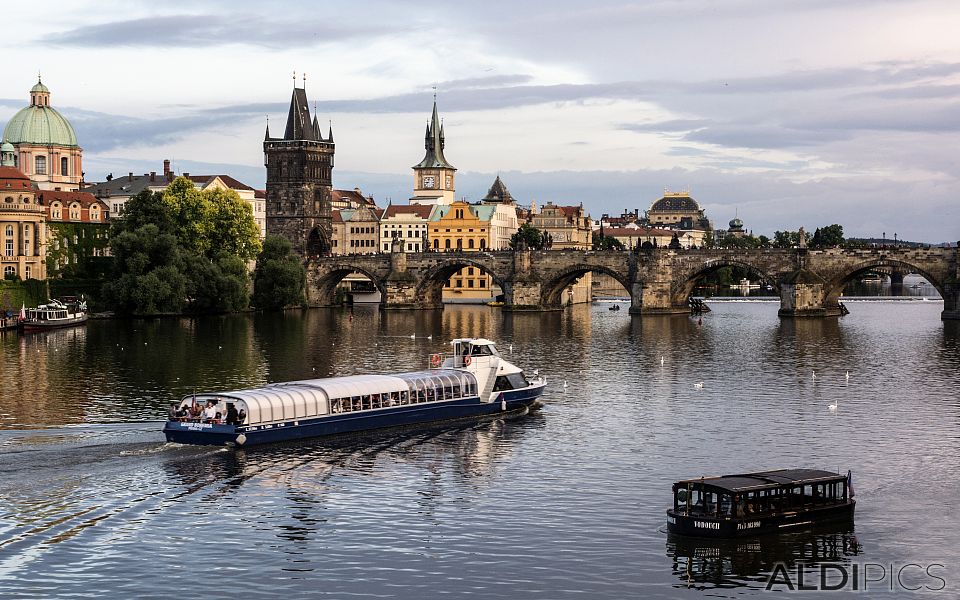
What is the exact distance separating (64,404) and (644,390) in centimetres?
3442

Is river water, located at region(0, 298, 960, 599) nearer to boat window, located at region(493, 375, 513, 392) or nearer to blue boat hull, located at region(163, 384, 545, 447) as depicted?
blue boat hull, located at region(163, 384, 545, 447)

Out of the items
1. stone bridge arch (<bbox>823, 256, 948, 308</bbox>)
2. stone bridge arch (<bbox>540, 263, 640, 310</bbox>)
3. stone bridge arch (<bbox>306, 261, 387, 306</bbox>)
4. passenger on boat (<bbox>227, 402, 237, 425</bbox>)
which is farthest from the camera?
stone bridge arch (<bbox>306, 261, 387, 306</bbox>)

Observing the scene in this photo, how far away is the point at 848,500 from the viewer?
4272 centimetres

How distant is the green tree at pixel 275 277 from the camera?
161 meters

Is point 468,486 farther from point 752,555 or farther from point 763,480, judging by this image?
point 752,555

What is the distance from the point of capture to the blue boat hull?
174 ft

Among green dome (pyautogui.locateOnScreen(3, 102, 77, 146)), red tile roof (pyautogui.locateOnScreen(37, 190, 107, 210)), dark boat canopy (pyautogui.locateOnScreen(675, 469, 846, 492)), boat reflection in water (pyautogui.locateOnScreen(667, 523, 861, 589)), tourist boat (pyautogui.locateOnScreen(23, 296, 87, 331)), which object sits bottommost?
boat reflection in water (pyautogui.locateOnScreen(667, 523, 861, 589))

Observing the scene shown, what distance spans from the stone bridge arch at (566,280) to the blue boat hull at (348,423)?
93096 mm

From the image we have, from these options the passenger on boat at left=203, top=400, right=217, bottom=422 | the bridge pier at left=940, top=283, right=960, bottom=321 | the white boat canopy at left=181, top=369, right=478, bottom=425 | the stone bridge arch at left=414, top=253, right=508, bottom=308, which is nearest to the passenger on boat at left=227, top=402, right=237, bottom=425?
the white boat canopy at left=181, top=369, right=478, bottom=425

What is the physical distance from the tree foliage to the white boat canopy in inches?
3061

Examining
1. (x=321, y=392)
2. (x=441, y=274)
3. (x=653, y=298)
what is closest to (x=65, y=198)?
(x=441, y=274)

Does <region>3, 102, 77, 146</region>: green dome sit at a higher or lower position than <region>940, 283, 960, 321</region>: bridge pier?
higher

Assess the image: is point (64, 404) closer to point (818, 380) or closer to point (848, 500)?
point (848, 500)

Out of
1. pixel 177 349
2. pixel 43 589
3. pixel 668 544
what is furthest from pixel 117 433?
pixel 177 349
